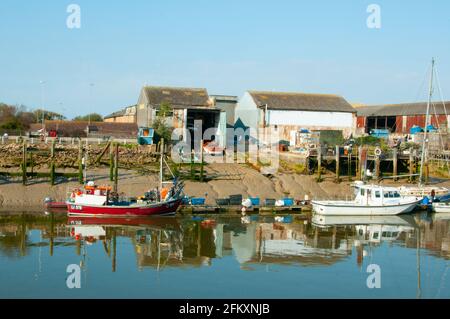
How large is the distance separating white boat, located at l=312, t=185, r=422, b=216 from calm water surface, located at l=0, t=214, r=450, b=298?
3.02 feet

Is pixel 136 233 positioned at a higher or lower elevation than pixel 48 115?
lower

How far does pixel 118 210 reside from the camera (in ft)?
119

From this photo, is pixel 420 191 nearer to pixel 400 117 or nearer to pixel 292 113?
pixel 292 113

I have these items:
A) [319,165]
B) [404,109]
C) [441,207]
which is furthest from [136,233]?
[404,109]

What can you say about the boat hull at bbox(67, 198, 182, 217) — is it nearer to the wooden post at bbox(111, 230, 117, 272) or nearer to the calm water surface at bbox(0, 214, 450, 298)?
the calm water surface at bbox(0, 214, 450, 298)

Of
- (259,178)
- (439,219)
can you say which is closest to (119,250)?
(259,178)

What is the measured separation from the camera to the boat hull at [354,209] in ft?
128

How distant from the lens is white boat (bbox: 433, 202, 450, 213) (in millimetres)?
42406

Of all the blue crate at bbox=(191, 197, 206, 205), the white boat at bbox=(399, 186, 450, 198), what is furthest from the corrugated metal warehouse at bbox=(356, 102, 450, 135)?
the blue crate at bbox=(191, 197, 206, 205)

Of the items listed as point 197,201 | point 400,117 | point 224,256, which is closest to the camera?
point 224,256

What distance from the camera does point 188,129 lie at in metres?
56.3

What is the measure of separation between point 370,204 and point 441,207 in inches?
255

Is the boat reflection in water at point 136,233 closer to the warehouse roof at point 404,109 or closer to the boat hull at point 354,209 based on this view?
the boat hull at point 354,209
